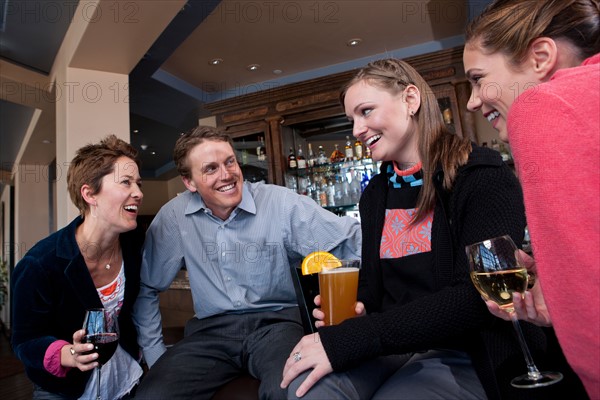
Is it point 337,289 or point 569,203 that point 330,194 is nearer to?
point 337,289

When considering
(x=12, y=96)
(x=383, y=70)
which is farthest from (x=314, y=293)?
(x=12, y=96)

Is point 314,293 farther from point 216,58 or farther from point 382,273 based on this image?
point 216,58

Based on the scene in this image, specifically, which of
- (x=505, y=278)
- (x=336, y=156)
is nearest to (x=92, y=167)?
(x=505, y=278)

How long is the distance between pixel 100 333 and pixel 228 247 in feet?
2.26

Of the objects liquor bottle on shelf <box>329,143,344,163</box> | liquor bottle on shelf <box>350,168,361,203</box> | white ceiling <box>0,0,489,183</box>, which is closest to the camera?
white ceiling <box>0,0,489,183</box>

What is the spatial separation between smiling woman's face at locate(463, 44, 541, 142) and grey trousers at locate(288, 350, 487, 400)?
578 mm

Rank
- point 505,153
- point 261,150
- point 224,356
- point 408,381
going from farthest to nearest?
point 261,150 < point 505,153 < point 224,356 < point 408,381

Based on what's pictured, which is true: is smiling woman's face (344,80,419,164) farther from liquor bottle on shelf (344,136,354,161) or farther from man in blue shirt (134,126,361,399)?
liquor bottle on shelf (344,136,354,161)

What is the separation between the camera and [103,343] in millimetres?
1293

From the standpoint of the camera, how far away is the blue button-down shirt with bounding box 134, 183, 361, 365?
6.04 feet

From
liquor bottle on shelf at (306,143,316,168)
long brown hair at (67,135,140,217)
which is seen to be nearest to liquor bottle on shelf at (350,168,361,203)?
liquor bottle on shelf at (306,143,316,168)

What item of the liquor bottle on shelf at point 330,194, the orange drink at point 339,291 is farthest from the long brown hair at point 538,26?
the liquor bottle on shelf at point 330,194

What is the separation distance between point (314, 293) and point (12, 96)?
15.6ft

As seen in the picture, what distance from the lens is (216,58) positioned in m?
4.42
